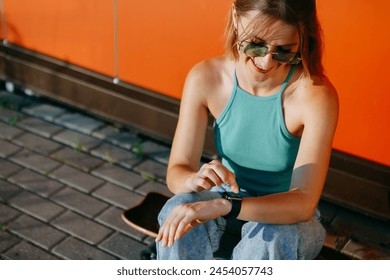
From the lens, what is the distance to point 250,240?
2.95 meters

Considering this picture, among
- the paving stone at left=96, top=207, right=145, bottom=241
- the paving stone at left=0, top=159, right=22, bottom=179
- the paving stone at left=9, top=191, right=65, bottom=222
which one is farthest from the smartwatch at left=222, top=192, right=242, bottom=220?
the paving stone at left=0, top=159, right=22, bottom=179

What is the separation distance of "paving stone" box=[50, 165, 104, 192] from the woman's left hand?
1.74 metres

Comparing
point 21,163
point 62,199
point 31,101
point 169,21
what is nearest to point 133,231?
point 62,199

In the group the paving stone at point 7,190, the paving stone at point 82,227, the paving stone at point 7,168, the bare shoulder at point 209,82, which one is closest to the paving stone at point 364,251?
the bare shoulder at point 209,82

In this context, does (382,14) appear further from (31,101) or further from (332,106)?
(31,101)

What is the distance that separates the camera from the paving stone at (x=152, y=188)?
14.7 ft

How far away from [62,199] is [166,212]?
1573 mm

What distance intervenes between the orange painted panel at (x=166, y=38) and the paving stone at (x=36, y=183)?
3.23ft

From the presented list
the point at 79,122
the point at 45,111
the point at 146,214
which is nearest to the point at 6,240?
the point at 146,214

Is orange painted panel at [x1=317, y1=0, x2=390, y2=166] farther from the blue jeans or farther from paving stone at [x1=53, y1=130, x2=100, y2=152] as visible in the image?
paving stone at [x1=53, y1=130, x2=100, y2=152]

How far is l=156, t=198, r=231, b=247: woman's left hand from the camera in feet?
9.17

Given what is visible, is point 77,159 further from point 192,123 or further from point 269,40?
point 269,40

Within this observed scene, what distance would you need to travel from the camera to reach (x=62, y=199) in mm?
4383

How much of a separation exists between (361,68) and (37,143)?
2.48m
